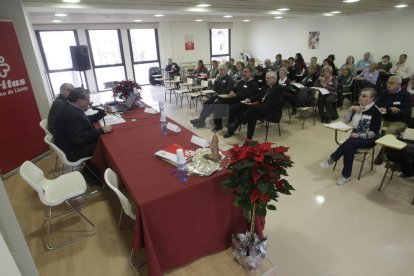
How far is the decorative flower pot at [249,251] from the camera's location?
1764mm

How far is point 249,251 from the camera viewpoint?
1770 mm

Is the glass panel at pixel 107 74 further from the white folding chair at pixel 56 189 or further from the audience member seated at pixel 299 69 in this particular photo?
the white folding chair at pixel 56 189

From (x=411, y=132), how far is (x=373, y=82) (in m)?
4.38

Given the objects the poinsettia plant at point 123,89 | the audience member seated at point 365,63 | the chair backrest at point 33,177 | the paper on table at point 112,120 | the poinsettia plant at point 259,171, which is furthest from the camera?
the audience member seated at point 365,63

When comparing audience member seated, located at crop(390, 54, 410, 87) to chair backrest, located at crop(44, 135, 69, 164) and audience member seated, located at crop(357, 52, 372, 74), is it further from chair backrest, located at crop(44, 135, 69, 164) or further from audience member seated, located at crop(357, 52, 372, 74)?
chair backrest, located at crop(44, 135, 69, 164)

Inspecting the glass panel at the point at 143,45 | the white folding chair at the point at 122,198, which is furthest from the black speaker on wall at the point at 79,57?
the white folding chair at the point at 122,198

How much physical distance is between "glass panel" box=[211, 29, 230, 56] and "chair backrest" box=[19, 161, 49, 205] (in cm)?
1132

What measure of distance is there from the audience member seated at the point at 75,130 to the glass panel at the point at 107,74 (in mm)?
7801

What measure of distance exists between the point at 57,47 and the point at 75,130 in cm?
830

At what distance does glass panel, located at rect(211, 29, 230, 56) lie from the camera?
12.4 metres

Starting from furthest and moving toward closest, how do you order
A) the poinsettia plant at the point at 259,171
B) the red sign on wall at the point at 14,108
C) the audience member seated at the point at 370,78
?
the audience member seated at the point at 370,78 → the red sign on wall at the point at 14,108 → the poinsettia plant at the point at 259,171

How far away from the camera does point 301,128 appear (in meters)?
5.16

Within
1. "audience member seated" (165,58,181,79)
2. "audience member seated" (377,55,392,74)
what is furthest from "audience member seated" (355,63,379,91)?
"audience member seated" (165,58,181,79)

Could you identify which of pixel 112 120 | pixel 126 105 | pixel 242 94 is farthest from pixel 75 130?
pixel 242 94
